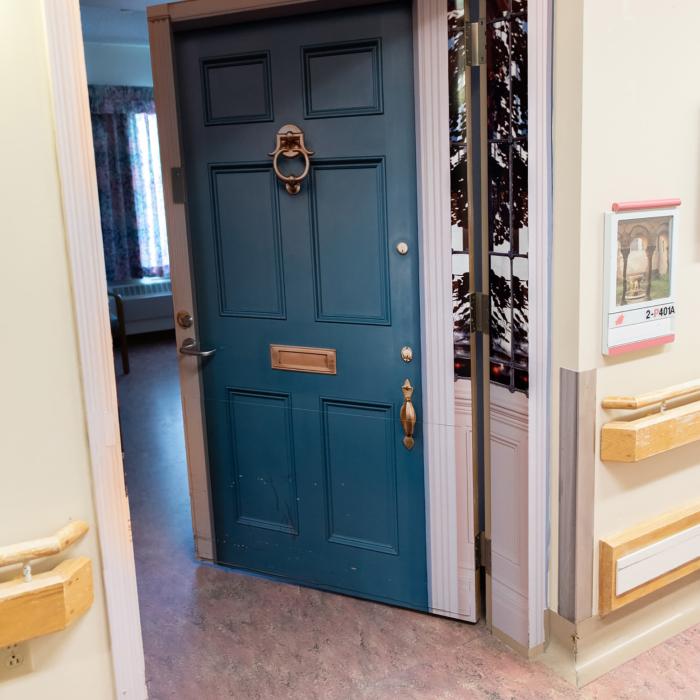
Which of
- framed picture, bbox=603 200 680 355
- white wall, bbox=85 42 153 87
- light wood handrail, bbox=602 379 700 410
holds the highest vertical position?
white wall, bbox=85 42 153 87

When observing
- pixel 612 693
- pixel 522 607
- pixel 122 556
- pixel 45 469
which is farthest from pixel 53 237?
pixel 612 693

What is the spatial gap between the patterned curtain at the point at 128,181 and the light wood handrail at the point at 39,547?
6251mm

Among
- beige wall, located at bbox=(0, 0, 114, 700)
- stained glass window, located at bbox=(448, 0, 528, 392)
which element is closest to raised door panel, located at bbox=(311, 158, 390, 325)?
stained glass window, located at bbox=(448, 0, 528, 392)

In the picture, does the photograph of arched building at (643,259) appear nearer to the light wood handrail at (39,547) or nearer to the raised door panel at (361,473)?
the raised door panel at (361,473)

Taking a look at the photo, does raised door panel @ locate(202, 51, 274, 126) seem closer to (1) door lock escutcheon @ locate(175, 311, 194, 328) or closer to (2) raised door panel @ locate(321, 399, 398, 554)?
(1) door lock escutcheon @ locate(175, 311, 194, 328)

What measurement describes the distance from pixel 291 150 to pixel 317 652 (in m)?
1.58

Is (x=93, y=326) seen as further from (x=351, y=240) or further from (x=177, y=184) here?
(x=177, y=184)

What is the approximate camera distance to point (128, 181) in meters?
7.66

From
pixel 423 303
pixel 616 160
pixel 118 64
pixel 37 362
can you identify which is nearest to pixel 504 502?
pixel 423 303

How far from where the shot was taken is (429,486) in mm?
2574

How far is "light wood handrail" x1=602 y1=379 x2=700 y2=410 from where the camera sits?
7.11ft

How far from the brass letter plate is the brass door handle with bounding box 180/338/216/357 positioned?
259 millimetres

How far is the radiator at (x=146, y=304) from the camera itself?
24.6ft

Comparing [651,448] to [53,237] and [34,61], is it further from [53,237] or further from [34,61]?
[34,61]
